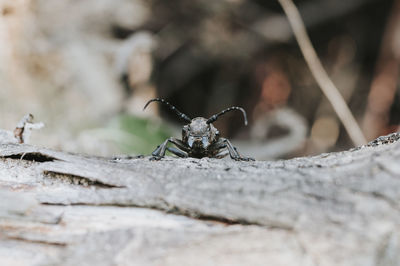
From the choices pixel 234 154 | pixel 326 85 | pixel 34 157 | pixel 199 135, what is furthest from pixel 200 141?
pixel 326 85

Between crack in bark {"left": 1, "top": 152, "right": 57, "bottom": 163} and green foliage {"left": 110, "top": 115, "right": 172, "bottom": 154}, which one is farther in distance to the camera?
green foliage {"left": 110, "top": 115, "right": 172, "bottom": 154}

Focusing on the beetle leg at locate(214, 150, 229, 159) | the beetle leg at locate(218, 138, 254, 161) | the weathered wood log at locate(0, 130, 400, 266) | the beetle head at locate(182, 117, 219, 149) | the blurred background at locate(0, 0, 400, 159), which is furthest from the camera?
the blurred background at locate(0, 0, 400, 159)

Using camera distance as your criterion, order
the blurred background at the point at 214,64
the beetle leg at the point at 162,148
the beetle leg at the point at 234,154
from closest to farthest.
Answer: the beetle leg at the point at 162,148 < the beetle leg at the point at 234,154 < the blurred background at the point at 214,64

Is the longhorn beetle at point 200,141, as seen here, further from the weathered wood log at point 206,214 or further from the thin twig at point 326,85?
the thin twig at point 326,85

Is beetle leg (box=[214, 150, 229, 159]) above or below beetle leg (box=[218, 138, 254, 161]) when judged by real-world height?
above

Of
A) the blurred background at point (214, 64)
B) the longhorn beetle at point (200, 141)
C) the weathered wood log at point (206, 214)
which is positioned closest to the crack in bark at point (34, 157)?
the weathered wood log at point (206, 214)

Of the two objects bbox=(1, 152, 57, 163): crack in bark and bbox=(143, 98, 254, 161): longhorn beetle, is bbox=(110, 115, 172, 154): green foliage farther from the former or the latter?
bbox=(1, 152, 57, 163): crack in bark

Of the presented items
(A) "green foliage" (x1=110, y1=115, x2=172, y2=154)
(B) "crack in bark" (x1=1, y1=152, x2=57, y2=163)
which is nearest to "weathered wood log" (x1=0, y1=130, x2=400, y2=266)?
(B) "crack in bark" (x1=1, y1=152, x2=57, y2=163)

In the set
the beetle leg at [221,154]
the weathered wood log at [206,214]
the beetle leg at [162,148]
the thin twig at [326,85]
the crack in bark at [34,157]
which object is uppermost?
the thin twig at [326,85]
